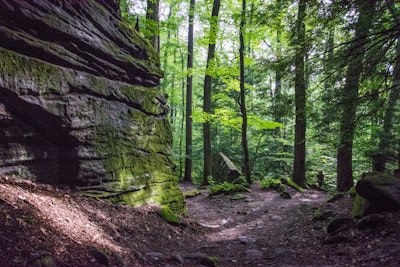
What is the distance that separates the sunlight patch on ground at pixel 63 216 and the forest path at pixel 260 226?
2261 millimetres

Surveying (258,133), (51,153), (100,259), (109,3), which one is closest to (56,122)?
(51,153)

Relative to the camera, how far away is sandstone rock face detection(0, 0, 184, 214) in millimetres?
5051

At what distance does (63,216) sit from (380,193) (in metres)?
5.85

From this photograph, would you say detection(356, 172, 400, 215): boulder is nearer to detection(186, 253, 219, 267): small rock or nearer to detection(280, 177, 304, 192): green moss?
detection(186, 253, 219, 267): small rock

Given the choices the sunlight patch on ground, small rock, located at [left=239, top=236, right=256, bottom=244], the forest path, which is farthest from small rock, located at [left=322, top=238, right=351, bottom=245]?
the sunlight patch on ground

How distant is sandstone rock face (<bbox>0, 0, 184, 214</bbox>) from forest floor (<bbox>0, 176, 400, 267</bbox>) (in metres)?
0.53

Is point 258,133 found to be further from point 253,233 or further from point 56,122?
point 56,122

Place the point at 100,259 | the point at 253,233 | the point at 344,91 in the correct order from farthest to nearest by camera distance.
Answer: the point at 253,233
the point at 344,91
the point at 100,259

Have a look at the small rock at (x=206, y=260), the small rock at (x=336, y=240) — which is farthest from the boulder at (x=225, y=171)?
the small rock at (x=206, y=260)

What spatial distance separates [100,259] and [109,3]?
621cm

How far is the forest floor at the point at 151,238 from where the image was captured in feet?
11.7

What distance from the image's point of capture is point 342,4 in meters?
5.96

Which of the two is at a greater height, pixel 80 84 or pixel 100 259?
pixel 80 84

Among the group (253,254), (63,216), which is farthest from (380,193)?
(63,216)
